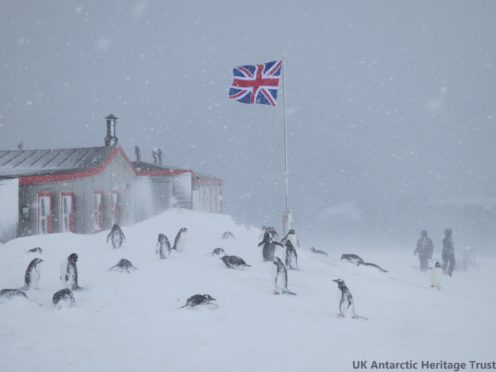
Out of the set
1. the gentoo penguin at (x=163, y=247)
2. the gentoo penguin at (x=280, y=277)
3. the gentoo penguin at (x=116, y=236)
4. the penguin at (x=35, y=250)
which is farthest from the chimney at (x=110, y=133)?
the gentoo penguin at (x=280, y=277)

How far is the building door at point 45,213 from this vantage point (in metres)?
20.3

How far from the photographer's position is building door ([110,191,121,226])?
24.8m

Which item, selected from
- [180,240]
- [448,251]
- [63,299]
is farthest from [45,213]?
[448,251]

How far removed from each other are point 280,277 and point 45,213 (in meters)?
13.4

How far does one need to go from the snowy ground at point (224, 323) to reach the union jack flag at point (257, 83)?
8310 mm

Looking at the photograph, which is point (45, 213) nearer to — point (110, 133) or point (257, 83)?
point (110, 133)

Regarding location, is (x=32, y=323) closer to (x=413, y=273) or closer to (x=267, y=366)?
(x=267, y=366)

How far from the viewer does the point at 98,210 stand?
2395cm

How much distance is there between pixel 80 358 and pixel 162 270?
6846 mm

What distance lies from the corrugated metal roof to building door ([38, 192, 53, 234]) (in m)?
2.27

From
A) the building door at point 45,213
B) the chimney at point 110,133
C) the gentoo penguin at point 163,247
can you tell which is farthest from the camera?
the chimney at point 110,133

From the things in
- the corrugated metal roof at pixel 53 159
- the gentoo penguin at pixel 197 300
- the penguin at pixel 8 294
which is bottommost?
the gentoo penguin at pixel 197 300

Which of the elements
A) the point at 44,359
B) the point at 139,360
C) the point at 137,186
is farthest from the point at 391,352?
the point at 137,186

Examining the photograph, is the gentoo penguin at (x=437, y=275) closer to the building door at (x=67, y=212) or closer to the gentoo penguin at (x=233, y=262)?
the gentoo penguin at (x=233, y=262)
